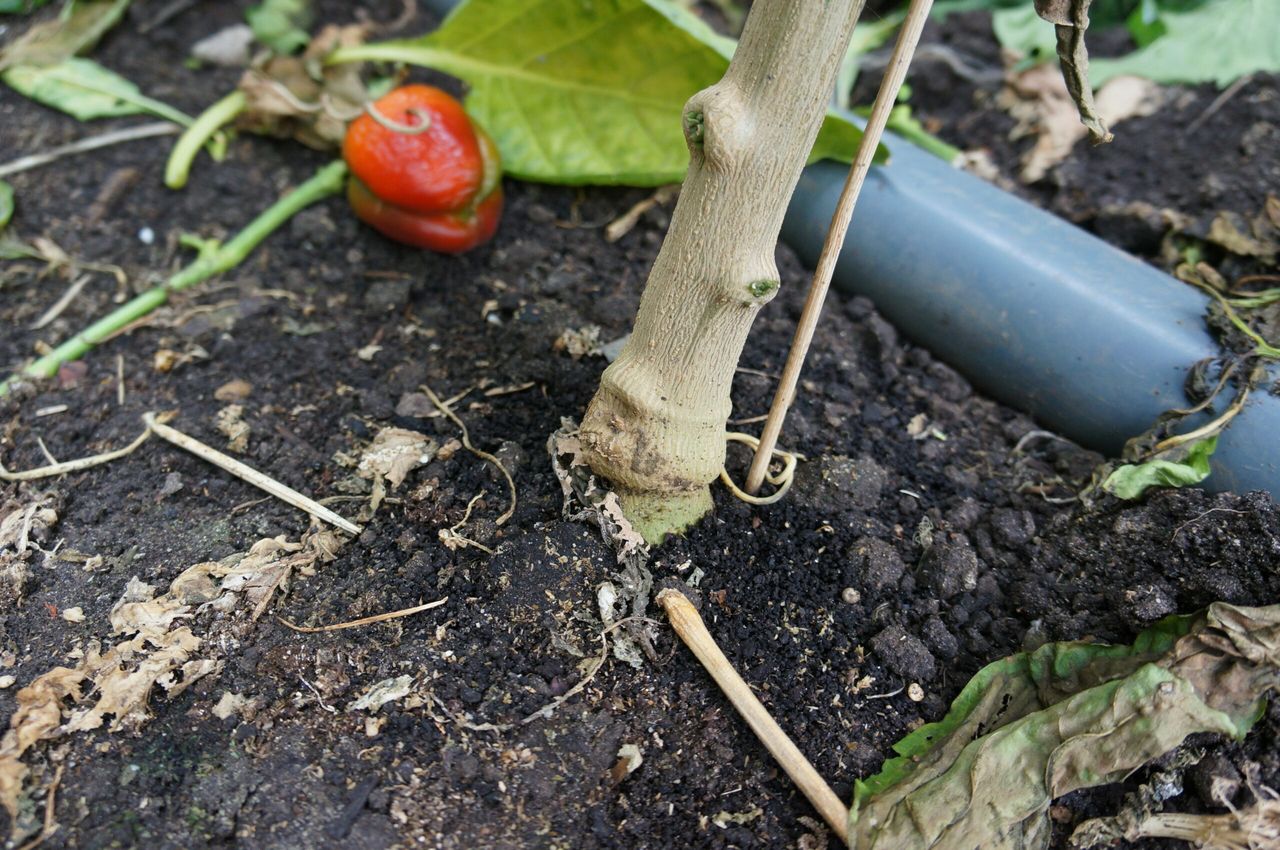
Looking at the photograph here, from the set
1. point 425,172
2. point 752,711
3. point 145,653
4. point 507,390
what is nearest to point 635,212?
point 425,172

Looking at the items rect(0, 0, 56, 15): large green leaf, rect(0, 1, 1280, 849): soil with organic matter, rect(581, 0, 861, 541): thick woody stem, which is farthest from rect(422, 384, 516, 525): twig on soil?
rect(0, 0, 56, 15): large green leaf

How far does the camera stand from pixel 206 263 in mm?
1949

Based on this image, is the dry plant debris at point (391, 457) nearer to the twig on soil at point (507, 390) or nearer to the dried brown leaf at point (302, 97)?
the twig on soil at point (507, 390)

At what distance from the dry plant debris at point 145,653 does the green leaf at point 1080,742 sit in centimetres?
84

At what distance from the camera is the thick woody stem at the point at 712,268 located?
1046 millimetres

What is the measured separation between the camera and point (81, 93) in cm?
223

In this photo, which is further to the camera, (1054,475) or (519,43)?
(519,43)

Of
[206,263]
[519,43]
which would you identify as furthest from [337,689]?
→ [519,43]

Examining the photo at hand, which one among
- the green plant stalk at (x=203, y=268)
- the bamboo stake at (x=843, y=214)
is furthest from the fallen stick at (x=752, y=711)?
the green plant stalk at (x=203, y=268)

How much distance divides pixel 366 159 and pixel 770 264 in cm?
108

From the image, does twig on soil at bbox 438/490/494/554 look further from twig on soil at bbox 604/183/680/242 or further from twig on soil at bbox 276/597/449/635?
twig on soil at bbox 604/183/680/242

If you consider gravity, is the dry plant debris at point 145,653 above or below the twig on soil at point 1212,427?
below

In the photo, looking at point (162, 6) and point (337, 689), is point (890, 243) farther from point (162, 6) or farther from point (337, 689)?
point (162, 6)

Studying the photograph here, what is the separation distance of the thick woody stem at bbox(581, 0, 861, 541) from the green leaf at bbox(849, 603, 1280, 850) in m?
0.48
